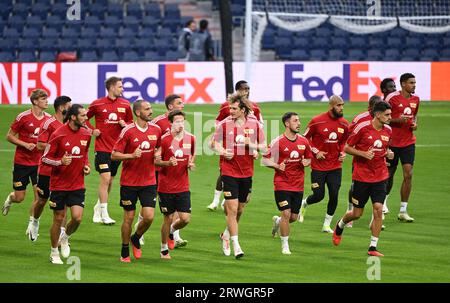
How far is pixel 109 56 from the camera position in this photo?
40688 millimetres

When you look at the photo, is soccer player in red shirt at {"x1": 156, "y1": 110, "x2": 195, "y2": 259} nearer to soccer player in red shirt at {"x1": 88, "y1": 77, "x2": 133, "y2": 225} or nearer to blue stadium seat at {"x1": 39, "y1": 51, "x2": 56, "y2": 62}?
soccer player in red shirt at {"x1": 88, "y1": 77, "x2": 133, "y2": 225}

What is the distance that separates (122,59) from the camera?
133 ft

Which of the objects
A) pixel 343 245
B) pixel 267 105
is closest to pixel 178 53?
pixel 267 105

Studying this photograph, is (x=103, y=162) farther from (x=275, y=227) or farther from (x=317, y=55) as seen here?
(x=317, y=55)

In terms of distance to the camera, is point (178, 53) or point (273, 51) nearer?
point (178, 53)

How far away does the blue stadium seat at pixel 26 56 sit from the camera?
39.2 metres

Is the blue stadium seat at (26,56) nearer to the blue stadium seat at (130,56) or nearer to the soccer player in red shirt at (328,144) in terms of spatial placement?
the blue stadium seat at (130,56)

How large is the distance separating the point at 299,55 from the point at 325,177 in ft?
79.2

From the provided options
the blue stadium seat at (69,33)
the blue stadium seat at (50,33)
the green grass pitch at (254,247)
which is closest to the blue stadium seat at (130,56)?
the blue stadium seat at (69,33)

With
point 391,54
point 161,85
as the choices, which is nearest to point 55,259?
point 161,85

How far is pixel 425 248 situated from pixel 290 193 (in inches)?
94.6

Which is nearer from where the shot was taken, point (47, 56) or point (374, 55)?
point (47, 56)

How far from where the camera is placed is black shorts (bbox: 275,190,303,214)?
1695 cm

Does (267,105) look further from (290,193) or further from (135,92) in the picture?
(290,193)
